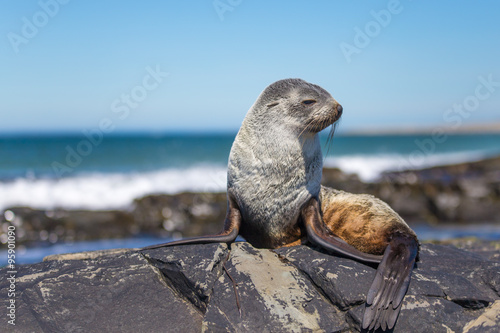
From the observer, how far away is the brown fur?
5125 millimetres

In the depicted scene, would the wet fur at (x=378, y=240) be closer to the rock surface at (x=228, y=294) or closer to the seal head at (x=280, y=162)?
the rock surface at (x=228, y=294)

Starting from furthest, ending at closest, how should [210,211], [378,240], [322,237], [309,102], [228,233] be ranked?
[210,211] < [309,102] < [228,233] < [378,240] < [322,237]

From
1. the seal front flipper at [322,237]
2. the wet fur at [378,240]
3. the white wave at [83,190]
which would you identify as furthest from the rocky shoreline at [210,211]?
the seal front flipper at [322,237]

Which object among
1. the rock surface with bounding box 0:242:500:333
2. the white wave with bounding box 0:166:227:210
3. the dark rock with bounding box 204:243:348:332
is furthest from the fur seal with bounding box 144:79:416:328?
the white wave with bounding box 0:166:227:210

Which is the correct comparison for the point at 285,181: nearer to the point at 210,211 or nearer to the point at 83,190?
the point at 210,211

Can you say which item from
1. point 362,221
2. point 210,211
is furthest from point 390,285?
point 210,211

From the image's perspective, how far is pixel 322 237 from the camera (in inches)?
194

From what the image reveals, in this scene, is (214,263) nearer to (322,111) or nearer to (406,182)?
(322,111)

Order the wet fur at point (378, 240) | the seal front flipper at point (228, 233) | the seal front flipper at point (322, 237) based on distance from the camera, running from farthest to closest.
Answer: the seal front flipper at point (228, 233) < the seal front flipper at point (322, 237) < the wet fur at point (378, 240)

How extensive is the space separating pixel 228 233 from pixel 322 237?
1.00 meters

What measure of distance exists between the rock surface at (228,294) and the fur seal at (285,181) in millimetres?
389

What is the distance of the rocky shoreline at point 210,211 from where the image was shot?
14.3 metres

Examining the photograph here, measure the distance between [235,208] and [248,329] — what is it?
166cm

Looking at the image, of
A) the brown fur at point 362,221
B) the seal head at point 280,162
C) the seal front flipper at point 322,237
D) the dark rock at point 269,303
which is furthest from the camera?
the seal head at point 280,162
